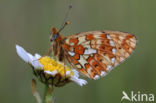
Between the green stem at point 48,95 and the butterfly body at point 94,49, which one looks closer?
the green stem at point 48,95

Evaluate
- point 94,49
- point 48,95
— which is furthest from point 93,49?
point 48,95

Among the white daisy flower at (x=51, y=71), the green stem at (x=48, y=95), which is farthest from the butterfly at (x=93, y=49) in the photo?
the green stem at (x=48, y=95)

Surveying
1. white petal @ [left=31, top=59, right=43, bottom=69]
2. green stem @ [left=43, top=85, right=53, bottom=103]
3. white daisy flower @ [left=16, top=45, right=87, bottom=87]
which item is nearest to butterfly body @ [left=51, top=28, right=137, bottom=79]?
white daisy flower @ [left=16, top=45, right=87, bottom=87]

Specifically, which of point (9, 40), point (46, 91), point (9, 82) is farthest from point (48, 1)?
point (46, 91)

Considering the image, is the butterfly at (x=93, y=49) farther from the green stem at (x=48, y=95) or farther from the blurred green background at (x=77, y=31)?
the blurred green background at (x=77, y=31)

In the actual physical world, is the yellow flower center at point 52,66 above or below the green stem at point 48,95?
above

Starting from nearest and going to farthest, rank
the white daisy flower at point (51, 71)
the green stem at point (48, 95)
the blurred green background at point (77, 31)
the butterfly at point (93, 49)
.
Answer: the green stem at point (48, 95) → the white daisy flower at point (51, 71) → the butterfly at point (93, 49) → the blurred green background at point (77, 31)

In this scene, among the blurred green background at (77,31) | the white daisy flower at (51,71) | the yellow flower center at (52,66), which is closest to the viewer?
the white daisy flower at (51,71)
